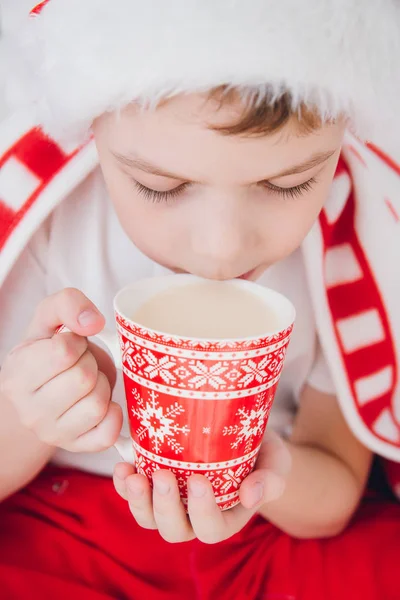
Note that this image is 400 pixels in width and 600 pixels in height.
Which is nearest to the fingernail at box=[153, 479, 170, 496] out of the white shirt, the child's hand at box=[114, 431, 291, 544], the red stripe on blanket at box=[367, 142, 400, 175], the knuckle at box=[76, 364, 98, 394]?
the child's hand at box=[114, 431, 291, 544]

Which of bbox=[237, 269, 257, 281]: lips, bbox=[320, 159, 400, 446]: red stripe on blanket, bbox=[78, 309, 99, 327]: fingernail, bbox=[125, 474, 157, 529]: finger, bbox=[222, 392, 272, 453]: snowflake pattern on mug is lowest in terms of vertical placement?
bbox=[320, 159, 400, 446]: red stripe on blanket

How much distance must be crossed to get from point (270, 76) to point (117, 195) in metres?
0.20

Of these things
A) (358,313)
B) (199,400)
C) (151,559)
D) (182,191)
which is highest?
(182,191)

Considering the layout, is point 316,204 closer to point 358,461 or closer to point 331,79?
point 331,79

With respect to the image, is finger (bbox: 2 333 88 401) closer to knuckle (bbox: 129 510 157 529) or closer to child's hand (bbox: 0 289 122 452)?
child's hand (bbox: 0 289 122 452)

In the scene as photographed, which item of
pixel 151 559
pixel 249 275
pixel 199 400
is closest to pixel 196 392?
pixel 199 400

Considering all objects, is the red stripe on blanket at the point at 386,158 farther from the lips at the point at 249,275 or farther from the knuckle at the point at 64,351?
the knuckle at the point at 64,351

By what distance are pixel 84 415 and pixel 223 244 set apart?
204mm

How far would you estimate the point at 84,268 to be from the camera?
33.7 inches

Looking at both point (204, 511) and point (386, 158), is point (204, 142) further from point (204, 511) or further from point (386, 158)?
point (386, 158)

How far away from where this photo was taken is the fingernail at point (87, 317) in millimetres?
518

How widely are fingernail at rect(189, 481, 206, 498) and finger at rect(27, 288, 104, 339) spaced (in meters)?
0.16

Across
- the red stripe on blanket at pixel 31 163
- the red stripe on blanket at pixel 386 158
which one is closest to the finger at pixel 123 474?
the red stripe on blanket at pixel 31 163

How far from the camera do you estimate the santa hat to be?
459 mm
